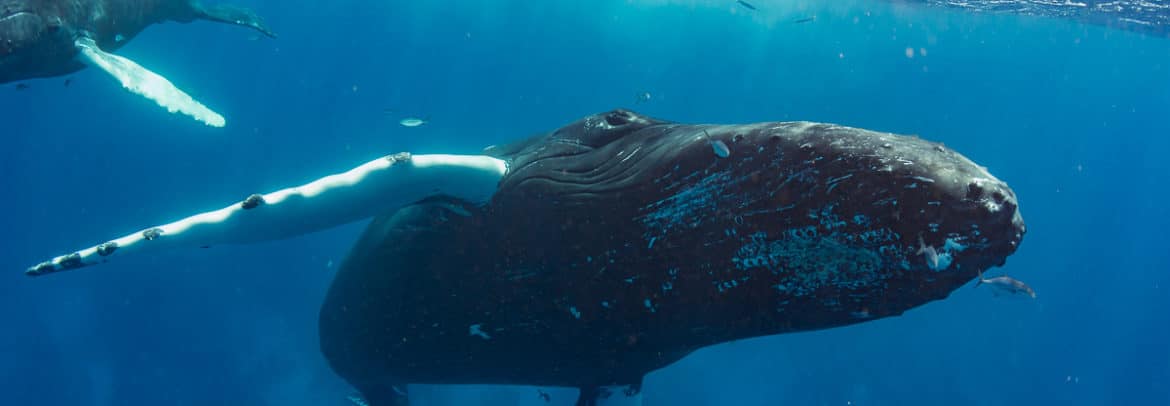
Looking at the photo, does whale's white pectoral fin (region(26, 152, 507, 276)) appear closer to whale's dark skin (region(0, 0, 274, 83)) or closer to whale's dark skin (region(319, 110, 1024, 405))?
whale's dark skin (region(319, 110, 1024, 405))

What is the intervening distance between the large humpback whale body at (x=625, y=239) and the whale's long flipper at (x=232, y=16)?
1058 centimetres

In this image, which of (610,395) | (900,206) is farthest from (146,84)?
(900,206)

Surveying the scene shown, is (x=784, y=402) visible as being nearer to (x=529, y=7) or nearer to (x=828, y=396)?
(x=828, y=396)

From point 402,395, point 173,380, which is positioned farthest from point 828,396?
point 173,380

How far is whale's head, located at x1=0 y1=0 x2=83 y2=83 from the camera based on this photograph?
22.3 ft

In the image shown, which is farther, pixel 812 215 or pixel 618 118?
pixel 618 118

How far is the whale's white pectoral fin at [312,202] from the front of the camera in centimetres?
362

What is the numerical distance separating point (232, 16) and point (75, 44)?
564 cm

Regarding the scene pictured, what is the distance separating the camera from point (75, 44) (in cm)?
812

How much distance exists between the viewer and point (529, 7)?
194 feet

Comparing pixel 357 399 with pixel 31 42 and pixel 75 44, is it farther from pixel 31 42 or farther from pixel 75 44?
pixel 75 44

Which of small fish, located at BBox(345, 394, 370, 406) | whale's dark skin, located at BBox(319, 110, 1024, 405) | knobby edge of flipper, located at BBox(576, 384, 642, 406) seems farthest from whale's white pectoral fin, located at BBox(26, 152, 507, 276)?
small fish, located at BBox(345, 394, 370, 406)

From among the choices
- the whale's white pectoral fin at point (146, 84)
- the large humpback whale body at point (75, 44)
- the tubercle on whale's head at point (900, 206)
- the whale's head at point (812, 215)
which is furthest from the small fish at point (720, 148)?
the large humpback whale body at point (75, 44)

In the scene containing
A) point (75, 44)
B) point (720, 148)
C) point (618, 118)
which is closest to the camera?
point (720, 148)
